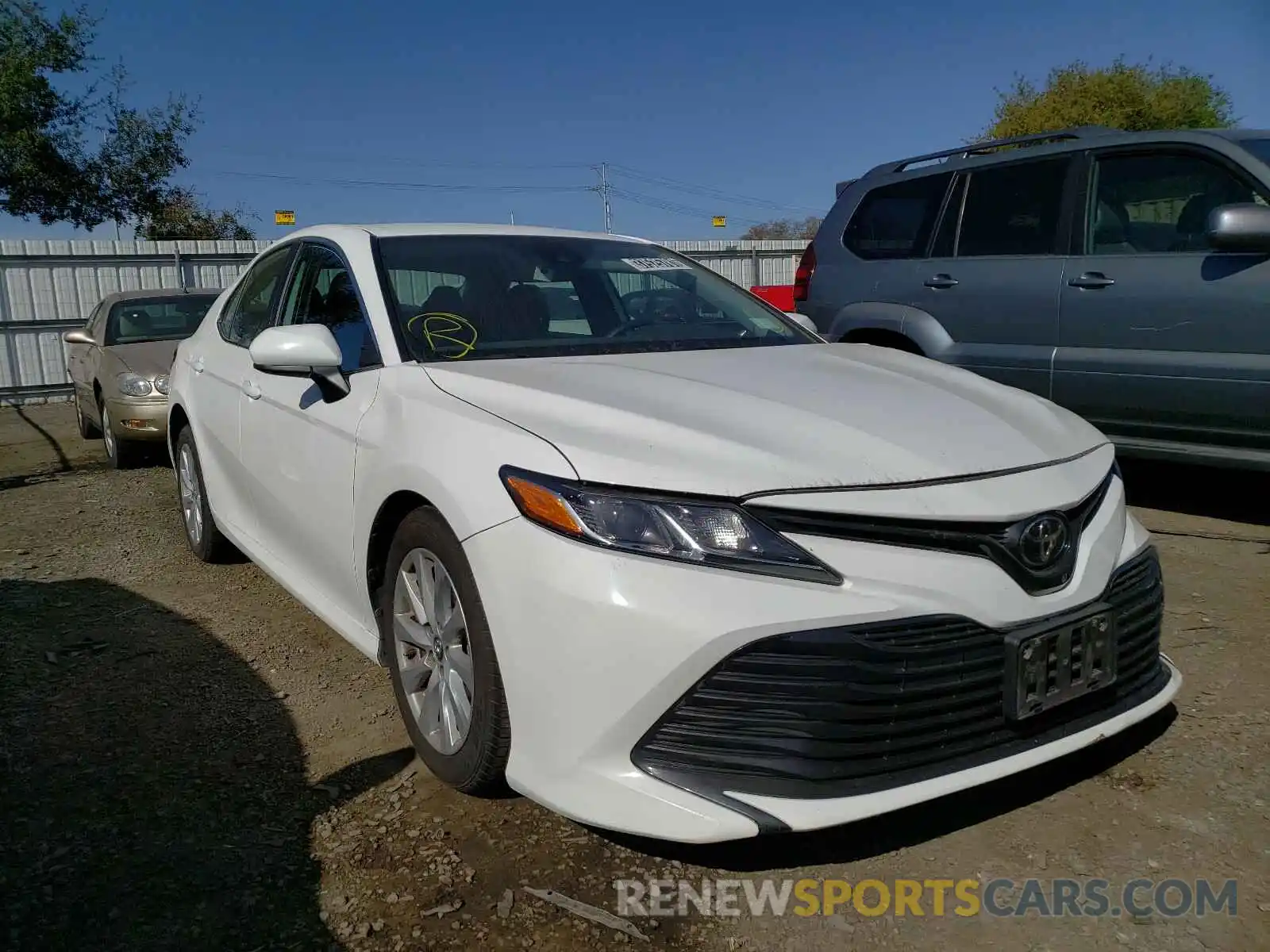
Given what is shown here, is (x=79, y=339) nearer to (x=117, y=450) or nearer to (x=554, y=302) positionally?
(x=117, y=450)

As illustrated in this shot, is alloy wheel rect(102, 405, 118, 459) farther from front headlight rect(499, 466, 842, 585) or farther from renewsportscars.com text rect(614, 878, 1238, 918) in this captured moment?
renewsportscars.com text rect(614, 878, 1238, 918)

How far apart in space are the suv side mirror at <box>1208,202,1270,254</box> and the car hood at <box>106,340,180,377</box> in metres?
6.59

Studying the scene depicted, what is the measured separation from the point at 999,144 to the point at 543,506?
4.78 meters

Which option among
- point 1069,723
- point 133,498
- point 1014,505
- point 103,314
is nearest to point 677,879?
point 1069,723

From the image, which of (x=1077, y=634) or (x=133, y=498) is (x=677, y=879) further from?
(x=133, y=498)

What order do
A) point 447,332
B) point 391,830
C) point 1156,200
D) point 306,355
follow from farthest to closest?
point 1156,200
point 447,332
point 306,355
point 391,830

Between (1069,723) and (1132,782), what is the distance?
0.49m

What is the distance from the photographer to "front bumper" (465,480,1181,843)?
196cm

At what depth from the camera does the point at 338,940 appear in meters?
2.04

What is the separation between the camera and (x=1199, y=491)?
575 cm

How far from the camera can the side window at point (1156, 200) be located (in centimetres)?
481

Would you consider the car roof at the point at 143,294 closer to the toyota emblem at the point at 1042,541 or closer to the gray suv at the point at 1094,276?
Result: the gray suv at the point at 1094,276

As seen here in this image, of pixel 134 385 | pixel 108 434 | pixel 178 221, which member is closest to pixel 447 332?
pixel 134 385

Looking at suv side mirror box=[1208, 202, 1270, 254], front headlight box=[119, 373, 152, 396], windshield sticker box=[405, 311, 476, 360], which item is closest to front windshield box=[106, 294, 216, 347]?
front headlight box=[119, 373, 152, 396]
